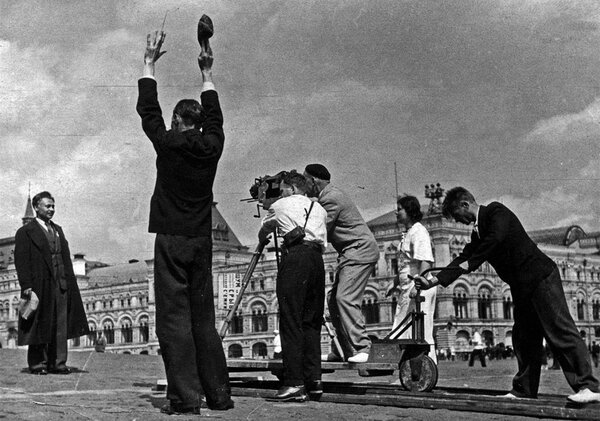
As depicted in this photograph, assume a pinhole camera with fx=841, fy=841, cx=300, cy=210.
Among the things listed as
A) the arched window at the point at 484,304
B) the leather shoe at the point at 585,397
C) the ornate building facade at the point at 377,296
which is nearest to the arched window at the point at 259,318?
the ornate building facade at the point at 377,296

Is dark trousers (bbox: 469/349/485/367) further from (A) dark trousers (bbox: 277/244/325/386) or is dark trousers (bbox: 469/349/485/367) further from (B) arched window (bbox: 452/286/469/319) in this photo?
(B) arched window (bbox: 452/286/469/319)

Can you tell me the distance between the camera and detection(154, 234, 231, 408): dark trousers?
4770 mm

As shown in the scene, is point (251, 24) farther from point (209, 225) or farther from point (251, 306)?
point (251, 306)

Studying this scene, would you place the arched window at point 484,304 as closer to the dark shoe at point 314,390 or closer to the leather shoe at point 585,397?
the dark shoe at point 314,390

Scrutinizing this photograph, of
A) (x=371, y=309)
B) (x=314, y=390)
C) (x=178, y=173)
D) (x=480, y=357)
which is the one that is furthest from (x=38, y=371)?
(x=371, y=309)

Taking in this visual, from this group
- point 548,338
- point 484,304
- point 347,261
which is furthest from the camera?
point 484,304

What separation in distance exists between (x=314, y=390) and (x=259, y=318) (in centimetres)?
6487

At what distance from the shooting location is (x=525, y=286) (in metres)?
5.49

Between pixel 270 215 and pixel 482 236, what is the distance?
1.51 m

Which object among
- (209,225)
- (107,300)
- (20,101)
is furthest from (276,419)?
(107,300)

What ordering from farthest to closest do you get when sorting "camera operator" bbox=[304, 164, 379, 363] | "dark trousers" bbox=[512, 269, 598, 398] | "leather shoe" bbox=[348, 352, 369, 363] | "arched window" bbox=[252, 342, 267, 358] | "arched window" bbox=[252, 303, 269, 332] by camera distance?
1. "arched window" bbox=[252, 303, 269, 332]
2. "arched window" bbox=[252, 342, 267, 358]
3. "camera operator" bbox=[304, 164, 379, 363]
4. "leather shoe" bbox=[348, 352, 369, 363]
5. "dark trousers" bbox=[512, 269, 598, 398]

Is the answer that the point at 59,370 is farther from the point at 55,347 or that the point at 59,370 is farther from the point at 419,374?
the point at 419,374

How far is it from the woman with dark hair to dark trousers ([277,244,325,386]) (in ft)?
7.30

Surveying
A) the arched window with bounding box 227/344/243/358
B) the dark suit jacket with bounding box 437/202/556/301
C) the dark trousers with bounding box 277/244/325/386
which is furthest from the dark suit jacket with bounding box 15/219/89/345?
the arched window with bounding box 227/344/243/358
